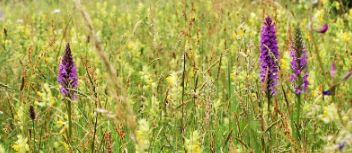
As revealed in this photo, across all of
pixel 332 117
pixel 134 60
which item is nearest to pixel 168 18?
pixel 134 60

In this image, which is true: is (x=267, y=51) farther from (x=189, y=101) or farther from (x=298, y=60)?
(x=189, y=101)

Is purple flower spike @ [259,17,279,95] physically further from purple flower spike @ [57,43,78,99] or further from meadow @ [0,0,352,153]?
purple flower spike @ [57,43,78,99]

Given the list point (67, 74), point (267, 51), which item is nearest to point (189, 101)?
point (267, 51)

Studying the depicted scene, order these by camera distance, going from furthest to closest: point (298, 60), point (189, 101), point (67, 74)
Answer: point (189, 101) → point (67, 74) → point (298, 60)

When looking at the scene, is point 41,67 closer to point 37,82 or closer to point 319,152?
point 37,82

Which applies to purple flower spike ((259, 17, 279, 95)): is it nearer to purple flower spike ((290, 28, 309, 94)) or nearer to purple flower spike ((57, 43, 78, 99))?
purple flower spike ((290, 28, 309, 94))

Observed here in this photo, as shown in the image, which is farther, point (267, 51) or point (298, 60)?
point (267, 51)

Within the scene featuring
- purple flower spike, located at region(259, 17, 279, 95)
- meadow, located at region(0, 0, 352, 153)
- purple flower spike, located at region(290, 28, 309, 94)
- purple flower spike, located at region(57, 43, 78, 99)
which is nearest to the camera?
meadow, located at region(0, 0, 352, 153)

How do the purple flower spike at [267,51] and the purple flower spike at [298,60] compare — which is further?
the purple flower spike at [267,51]

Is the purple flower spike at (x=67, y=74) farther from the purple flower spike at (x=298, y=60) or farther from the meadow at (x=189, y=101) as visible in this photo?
the purple flower spike at (x=298, y=60)

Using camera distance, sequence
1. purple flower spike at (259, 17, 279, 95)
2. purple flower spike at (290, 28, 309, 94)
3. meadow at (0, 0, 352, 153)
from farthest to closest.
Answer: purple flower spike at (259, 17, 279, 95) → purple flower spike at (290, 28, 309, 94) → meadow at (0, 0, 352, 153)

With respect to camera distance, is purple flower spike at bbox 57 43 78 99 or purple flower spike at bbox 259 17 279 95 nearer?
purple flower spike at bbox 57 43 78 99

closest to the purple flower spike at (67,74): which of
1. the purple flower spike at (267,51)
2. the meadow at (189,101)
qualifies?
the meadow at (189,101)

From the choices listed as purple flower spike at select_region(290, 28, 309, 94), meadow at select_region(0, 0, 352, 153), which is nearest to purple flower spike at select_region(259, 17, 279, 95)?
meadow at select_region(0, 0, 352, 153)
